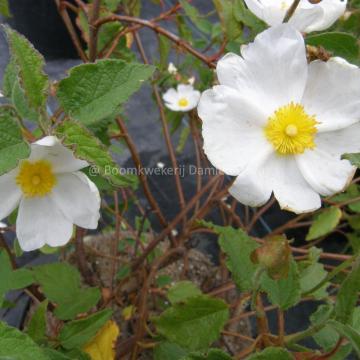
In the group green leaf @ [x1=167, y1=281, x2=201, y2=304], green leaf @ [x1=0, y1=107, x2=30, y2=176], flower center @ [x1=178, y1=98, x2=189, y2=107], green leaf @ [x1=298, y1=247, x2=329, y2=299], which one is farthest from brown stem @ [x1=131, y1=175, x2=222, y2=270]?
flower center @ [x1=178, y1=98, x2=189, y2=107]

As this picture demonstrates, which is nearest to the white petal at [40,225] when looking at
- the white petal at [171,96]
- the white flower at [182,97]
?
the white flower at [182,97]

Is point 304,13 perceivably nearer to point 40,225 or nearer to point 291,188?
point 291,188

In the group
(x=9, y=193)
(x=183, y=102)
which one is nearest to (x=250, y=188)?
(x=9, y=193)

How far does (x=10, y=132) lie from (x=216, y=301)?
279 mm

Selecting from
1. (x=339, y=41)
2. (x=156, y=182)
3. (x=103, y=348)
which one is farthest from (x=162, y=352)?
(x=156, y=182)

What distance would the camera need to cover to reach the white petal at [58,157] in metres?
0.44

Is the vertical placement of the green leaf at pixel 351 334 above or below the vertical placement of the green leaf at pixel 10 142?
below

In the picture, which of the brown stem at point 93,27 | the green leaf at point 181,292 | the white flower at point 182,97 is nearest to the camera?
the brown stem at point 93,27

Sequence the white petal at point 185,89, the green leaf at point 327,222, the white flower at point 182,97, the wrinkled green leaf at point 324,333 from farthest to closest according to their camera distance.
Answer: the white petal at point 185,89
the white flower at point 182,97
the green leaf at point 327,222
the wrinkled green leaf at point 324,333

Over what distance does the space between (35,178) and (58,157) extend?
0.05 m

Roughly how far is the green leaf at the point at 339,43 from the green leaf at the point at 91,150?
252mm

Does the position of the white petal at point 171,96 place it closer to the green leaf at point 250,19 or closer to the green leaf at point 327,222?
the green leaf at point 327,222

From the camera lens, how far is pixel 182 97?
56.7 inches

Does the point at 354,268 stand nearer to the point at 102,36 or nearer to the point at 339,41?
the point at 339,41
